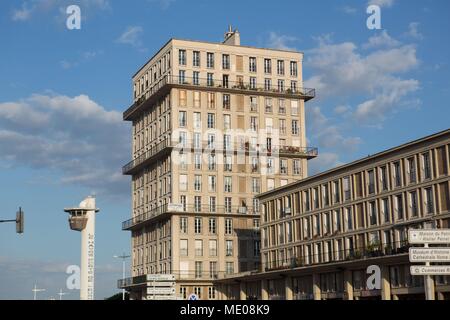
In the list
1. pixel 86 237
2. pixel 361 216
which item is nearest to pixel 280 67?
pixel 361 216

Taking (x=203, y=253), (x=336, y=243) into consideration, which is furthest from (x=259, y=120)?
(x=336, y=243)

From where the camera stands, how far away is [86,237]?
80.6 metres

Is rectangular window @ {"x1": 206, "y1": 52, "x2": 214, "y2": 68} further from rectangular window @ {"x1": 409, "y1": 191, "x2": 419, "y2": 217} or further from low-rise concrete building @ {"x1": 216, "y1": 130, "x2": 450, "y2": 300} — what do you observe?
rectangular window @ {"x1": 409, "y1": 191, "x2": 419, "y2": 217}

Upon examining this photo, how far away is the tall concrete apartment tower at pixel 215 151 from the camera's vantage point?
10419cm

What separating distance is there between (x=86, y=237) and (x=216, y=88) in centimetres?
3656

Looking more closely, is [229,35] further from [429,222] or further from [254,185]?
[429,222]

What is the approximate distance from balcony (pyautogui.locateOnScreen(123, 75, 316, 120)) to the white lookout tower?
27.2 meters

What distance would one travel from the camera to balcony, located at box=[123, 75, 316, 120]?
106 m

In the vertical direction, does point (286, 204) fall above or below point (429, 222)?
above

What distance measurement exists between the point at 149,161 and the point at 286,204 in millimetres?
31485

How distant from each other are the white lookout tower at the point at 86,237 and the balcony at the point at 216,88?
27228 mm

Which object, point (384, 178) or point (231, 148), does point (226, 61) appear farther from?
point (384, 178)

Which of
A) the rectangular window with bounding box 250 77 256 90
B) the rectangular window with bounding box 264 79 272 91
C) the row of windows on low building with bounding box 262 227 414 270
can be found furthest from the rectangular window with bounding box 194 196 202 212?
the rectangular window with bounding box 264 79 272 91
